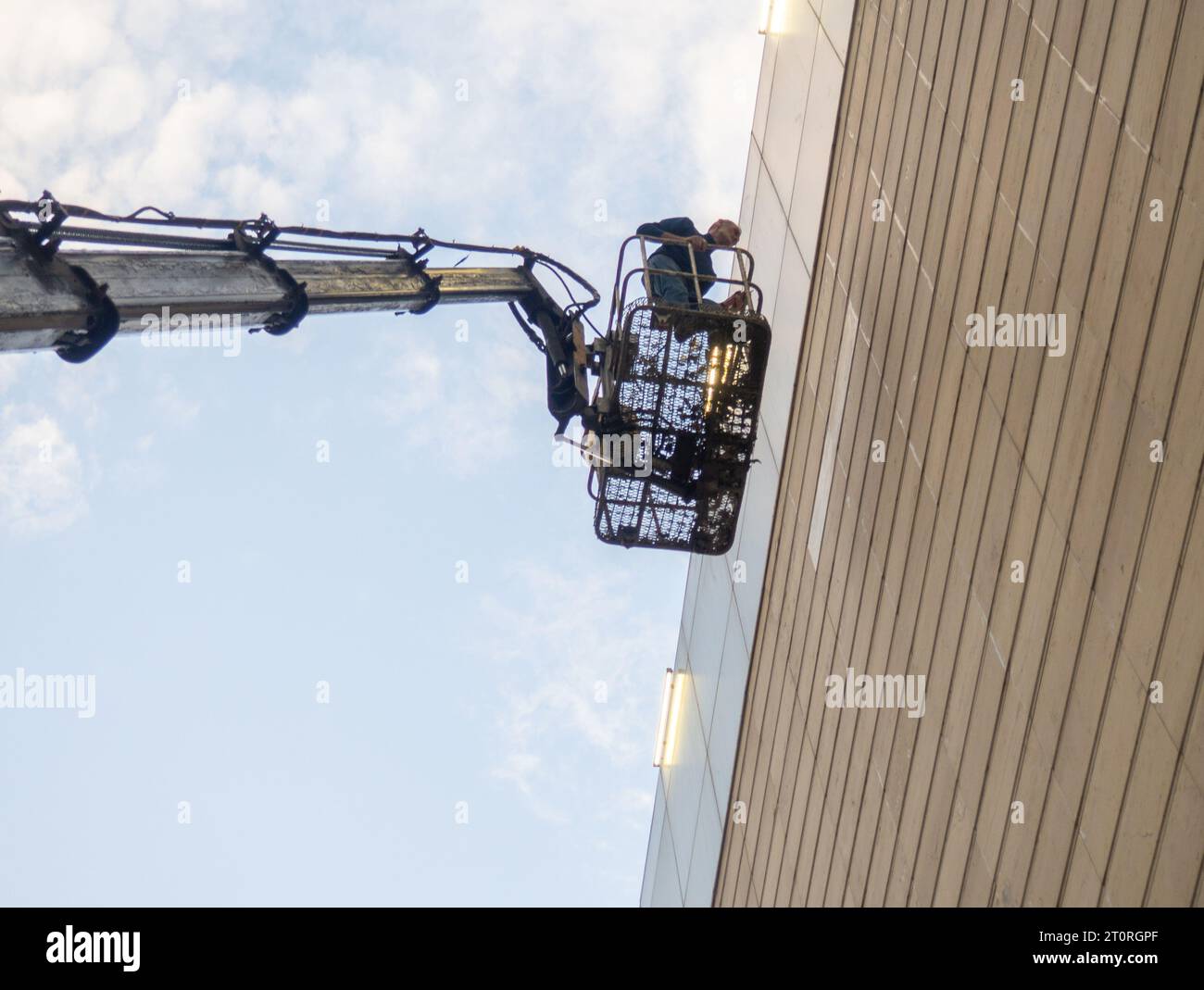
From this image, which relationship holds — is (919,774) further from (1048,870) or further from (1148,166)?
(1148,166)

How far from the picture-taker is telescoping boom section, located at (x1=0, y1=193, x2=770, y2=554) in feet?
28.8

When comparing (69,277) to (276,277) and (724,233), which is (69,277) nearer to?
(276,277)

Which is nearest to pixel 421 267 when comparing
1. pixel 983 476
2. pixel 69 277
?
pixel 69 277

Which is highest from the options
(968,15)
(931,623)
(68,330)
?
(968,15)

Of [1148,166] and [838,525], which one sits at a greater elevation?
[1148,166]

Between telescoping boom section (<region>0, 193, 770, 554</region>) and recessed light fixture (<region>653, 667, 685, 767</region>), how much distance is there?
6859mm

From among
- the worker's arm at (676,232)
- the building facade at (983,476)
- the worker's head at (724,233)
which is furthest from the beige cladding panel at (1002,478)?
the worker's arm at (676,232)

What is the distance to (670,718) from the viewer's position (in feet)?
65.7

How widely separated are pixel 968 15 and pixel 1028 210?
237cm

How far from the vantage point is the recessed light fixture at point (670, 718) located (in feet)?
64.8

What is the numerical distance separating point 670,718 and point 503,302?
27.4ft

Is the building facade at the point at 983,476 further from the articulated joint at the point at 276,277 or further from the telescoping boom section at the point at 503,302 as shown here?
the articulated joint at the point at 276,277
